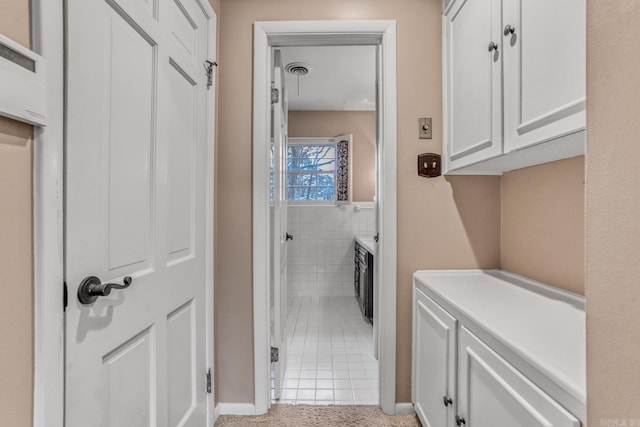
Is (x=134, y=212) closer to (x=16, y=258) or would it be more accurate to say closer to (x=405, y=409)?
(x=16, y=258)

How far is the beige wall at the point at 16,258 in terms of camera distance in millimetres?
593

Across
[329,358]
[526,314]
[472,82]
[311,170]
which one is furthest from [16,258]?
[311,170]

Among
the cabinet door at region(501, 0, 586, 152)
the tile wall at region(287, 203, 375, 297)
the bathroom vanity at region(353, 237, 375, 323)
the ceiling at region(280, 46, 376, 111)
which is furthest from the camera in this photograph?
the tile wall at region(287, 203, 375, 297)

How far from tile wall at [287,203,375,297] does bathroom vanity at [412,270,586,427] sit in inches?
102

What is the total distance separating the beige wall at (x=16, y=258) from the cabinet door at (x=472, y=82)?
143 cm

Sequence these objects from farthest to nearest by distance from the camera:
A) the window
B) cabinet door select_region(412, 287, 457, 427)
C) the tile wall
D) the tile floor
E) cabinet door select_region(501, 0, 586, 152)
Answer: the window
the tile wall
the tile floor
cabinet door select_region(412, 287, 457, 427)
cabinet door select_region(501, 0, 586, 152)

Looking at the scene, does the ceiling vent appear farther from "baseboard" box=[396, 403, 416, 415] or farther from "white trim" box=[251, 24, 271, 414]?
"baseboard" box=[396, 403, 416, 415]

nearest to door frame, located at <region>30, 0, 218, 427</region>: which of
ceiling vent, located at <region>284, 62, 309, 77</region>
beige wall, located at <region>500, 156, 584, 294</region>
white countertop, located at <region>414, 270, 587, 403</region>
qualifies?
white countertop, located at <region>414, 270, 587, 403</region>

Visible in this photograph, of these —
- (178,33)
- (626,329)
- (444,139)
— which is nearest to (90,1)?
(178,33)

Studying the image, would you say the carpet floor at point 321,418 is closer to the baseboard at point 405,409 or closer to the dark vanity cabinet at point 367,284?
the baseboard at point 405,409

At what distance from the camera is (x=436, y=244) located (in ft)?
6.02

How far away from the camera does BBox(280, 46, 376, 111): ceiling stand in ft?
9.42

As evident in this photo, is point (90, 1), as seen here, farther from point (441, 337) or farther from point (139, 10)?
point (441, 337)

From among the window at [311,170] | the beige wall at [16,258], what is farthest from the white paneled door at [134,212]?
the window at [311,170]
